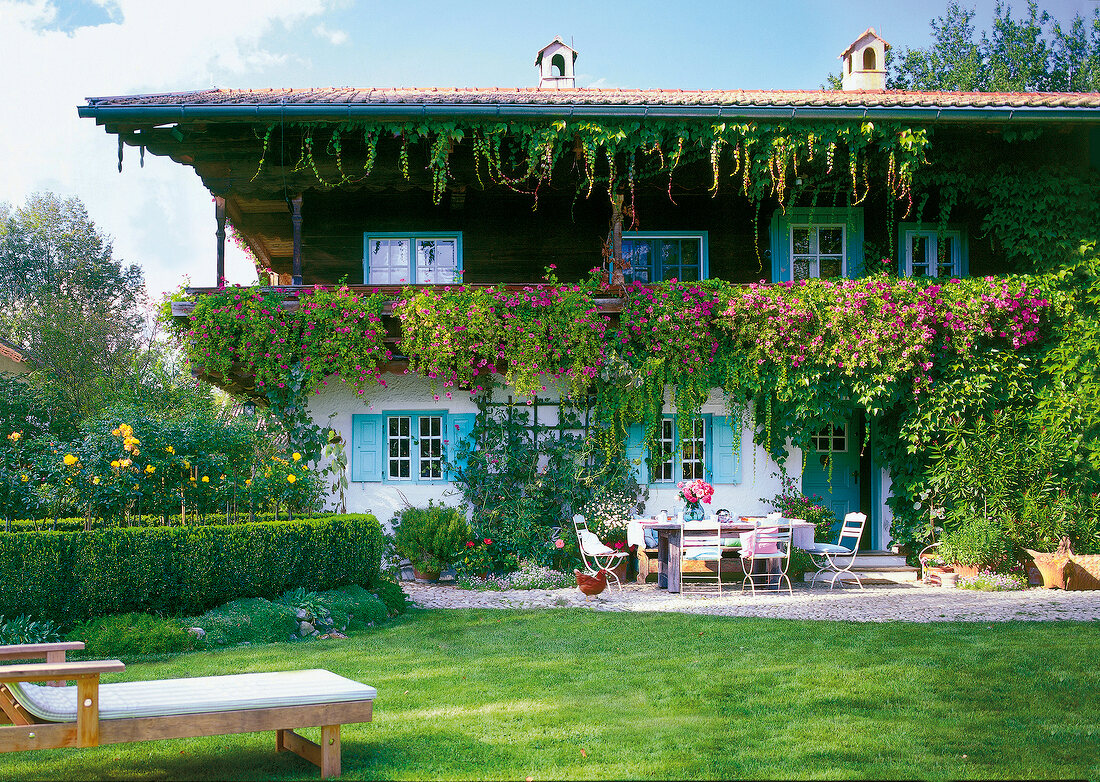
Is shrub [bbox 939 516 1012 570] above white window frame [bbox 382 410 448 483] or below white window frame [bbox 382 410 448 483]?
below

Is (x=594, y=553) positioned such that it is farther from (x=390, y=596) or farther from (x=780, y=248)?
(x=780, y=248)

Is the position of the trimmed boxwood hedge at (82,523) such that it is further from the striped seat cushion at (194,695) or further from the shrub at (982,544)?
the shrub at (982,544)

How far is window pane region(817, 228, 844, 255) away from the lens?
1374 centimetres

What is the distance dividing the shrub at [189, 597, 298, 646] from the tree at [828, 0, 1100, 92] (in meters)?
25.2

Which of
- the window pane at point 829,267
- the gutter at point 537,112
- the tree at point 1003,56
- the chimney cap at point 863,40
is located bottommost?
the window pane at point 829,267

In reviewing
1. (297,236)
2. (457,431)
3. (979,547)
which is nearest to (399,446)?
(457,431)

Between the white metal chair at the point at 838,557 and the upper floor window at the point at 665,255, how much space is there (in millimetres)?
4392

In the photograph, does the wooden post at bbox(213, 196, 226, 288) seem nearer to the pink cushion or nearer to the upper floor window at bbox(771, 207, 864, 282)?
the pink cushion

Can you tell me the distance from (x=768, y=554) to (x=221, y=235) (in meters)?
8.18

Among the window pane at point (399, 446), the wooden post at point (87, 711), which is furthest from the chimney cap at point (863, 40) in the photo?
the wooden post at point (87, 711)

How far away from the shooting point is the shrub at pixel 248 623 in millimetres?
7688

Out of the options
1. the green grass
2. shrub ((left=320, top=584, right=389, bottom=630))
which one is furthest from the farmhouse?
the green grass

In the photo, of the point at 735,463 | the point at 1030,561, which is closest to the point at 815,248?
the point at 735,463

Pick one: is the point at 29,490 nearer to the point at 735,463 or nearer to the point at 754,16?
the point at 735,463
